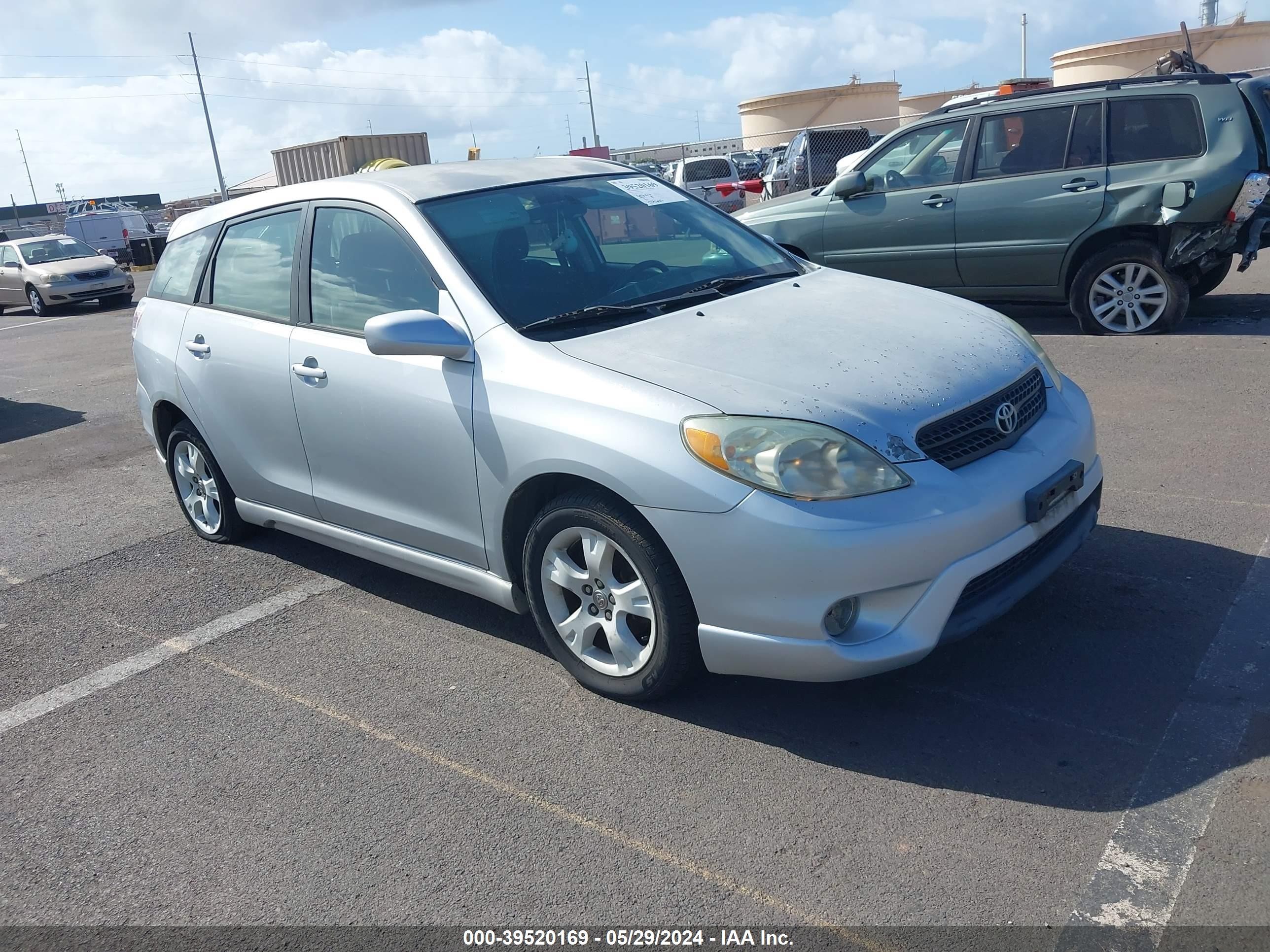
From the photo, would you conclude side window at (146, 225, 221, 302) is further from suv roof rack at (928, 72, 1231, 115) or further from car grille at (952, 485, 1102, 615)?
suv roof rack at (928, 72, 1231, 115)

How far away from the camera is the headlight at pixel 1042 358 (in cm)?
402

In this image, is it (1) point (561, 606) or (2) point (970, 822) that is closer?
(2) point (970, 822)

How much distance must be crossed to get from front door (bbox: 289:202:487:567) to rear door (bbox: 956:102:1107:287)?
6.10 meters

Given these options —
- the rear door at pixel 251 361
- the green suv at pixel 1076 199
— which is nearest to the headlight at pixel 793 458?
the rear door at pixel 251 361

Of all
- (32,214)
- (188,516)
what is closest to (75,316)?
(188,516)

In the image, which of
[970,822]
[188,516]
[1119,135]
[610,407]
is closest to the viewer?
[970,822]

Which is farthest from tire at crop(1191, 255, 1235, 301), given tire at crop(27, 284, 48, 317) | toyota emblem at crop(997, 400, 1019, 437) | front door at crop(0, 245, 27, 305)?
front door at crop(0, 245, 27, 305)

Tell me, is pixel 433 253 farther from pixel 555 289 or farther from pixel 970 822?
pixel 970 822

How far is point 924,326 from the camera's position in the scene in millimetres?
3891

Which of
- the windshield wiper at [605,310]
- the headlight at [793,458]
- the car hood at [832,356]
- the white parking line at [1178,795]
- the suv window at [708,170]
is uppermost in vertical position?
the suv window at [708,170]

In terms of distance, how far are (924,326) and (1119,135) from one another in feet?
18.7

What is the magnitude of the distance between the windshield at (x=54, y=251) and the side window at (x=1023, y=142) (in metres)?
18.5

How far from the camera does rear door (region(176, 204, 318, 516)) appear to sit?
4.62 metres

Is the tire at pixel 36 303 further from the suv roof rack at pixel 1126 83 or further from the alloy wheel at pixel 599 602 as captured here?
the alloy wheel at pixel 599 602
